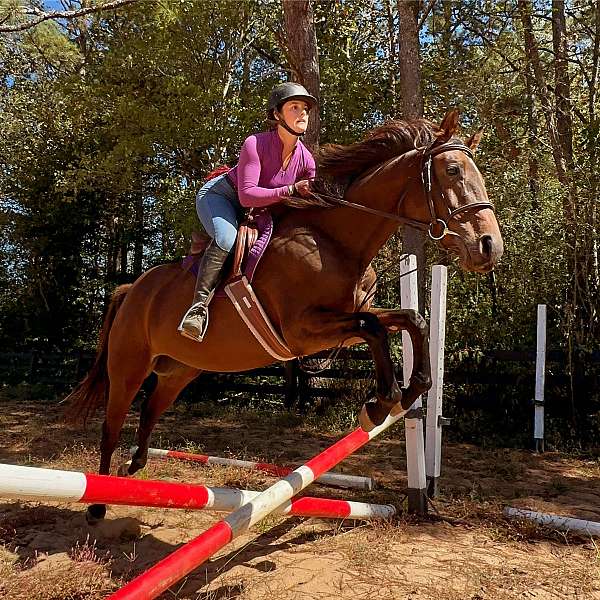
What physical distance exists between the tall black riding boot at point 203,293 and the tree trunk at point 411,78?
4.80m

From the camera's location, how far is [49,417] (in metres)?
8.74

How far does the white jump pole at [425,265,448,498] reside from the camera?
160 inches

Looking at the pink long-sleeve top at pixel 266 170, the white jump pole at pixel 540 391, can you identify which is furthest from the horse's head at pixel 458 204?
the white jump pole at pixel 540 391

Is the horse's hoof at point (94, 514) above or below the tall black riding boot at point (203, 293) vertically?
below

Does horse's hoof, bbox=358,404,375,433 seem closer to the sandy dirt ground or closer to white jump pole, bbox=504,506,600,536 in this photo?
the sandy dirt ground

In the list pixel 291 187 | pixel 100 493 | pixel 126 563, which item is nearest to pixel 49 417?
pixel 126 563

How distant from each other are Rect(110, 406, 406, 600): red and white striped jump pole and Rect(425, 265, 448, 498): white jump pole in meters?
0.83

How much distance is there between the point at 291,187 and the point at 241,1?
27.1ft

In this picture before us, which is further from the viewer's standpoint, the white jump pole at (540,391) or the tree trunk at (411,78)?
the tree trunk at (411,78)

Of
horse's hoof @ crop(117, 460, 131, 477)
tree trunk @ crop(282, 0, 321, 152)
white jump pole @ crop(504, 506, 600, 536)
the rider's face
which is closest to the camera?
the rider's face

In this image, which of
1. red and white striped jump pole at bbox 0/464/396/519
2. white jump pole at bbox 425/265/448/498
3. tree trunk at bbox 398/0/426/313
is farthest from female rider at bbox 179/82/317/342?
tree trunk at bbox 398/0/426/313

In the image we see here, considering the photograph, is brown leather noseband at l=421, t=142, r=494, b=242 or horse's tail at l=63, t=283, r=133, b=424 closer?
brown leather noseband at l=421, t=142, r=494, b=242

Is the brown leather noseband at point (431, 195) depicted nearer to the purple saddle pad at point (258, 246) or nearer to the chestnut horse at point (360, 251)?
the chestnut horse at point (360, 251)

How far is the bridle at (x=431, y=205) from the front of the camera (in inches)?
104
